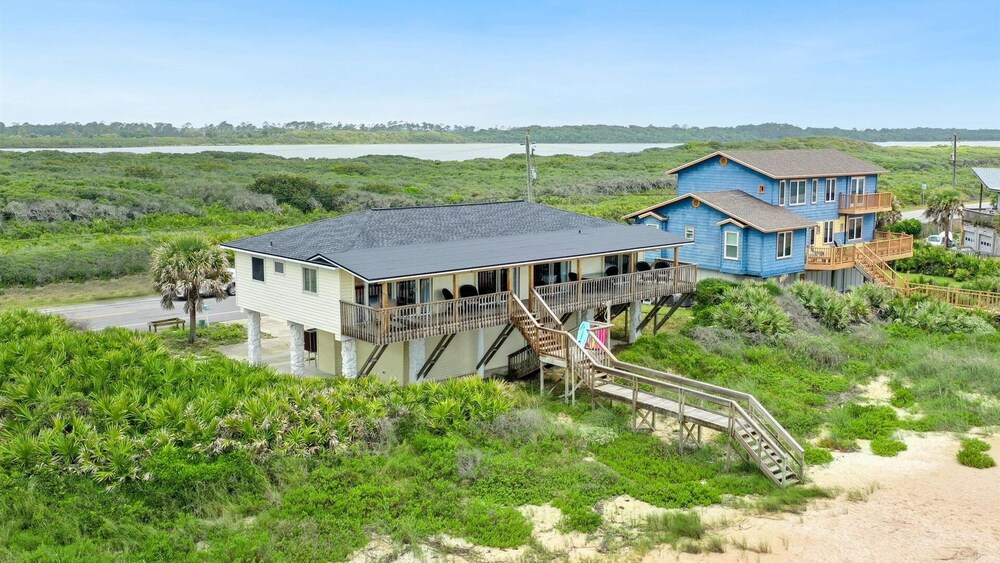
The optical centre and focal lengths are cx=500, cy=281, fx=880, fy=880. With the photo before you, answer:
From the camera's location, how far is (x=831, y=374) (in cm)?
2791

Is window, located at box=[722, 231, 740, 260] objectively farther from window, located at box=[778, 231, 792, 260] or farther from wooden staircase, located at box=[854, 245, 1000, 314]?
wooden staircase, located at box=[854, 245, 1000, 314]

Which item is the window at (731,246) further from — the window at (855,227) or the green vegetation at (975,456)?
the green vegetation at (975,456)

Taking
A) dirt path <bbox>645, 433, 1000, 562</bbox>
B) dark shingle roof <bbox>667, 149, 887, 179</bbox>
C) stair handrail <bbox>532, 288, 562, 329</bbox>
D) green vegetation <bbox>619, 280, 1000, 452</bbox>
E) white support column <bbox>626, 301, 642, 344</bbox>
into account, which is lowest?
dirt path <bbox>645, 433, 1000, 562</bbox>

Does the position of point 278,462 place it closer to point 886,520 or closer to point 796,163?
point 886,520

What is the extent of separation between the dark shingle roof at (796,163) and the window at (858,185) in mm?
491

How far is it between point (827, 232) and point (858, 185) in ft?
12.7

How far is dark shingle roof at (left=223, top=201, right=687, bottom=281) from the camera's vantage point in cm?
2442

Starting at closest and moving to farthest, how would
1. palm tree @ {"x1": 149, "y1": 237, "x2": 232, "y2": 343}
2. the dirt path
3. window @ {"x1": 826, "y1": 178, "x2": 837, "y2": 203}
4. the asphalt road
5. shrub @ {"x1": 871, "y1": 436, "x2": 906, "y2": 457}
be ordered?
the dirt path → shrub @ {"x1": 871, "y1": 436, "x2": 906, "y2": 457} → palm tree @ {"x1": 149, "y1": 237, "x2": 232, "y2": 343} → the asphalt road → window @ {"x1": 826, "y1": 178, "x2": 837, "y2": 203}

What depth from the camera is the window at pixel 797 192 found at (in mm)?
40750

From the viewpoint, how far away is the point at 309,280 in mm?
25047

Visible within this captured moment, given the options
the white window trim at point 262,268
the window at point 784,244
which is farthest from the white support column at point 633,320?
the white window trim at point 262,268

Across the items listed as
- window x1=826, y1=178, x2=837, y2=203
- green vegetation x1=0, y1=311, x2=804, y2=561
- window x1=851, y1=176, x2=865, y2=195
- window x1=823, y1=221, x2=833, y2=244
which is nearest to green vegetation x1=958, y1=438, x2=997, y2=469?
green vegetation x1=0, y1=311, x2=804, y2=561

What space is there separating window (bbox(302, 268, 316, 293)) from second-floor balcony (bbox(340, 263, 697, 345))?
5.10 ft

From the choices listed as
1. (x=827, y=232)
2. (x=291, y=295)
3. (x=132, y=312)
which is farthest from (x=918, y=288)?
(x=132, y=312)
